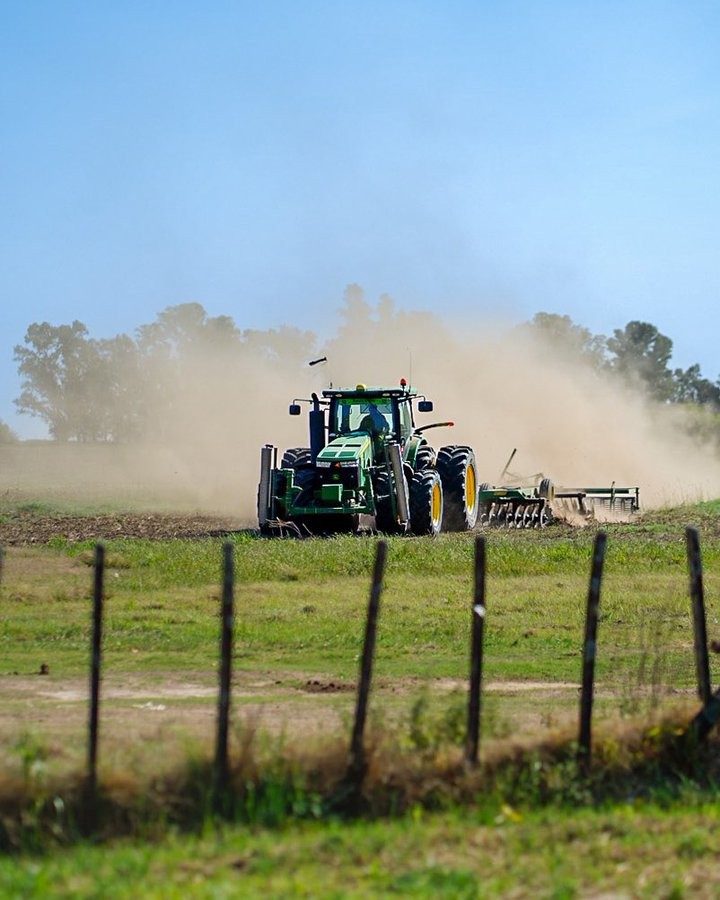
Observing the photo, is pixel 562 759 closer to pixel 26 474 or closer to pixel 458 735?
pixel 458 735

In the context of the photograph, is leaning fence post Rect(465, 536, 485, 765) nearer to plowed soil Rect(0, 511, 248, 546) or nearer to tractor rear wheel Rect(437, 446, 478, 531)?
plowed soil Rect(0, 511, 248, 546)

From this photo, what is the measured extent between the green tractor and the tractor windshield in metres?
0.02

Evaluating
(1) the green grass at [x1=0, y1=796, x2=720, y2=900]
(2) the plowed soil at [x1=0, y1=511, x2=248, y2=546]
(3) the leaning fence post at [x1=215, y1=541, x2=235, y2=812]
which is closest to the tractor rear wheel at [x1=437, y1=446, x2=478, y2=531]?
(2) the plowed soil at [x1=0, y1=511, x2=248, y2=546]

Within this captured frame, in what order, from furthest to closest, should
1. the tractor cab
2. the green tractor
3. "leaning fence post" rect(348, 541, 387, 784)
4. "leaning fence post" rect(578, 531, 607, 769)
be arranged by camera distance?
the tractor cab < the green tractor < "leaning fence post" rect(578, 531, 607, 769) < "leaning fence post" rect(348, 541, 387, 784)

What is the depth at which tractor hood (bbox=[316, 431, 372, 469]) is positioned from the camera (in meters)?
25.9

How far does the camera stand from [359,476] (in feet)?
85.8

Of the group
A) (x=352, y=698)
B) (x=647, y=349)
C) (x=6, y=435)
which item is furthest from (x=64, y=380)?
(x=352, y=698)

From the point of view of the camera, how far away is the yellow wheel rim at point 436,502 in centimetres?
2781

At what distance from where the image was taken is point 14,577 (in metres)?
21.1

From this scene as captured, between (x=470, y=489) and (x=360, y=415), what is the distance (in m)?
3.59

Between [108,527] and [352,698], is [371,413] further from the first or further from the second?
[352,698]

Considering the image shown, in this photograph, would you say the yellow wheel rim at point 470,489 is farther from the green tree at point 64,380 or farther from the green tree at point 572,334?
the green tree at point 64,380

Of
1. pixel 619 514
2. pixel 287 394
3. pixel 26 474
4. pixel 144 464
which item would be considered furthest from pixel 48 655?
pixel 26 474

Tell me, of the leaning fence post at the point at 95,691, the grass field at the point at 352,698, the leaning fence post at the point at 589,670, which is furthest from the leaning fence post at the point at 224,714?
the leaning fence post at the point at 589,670
